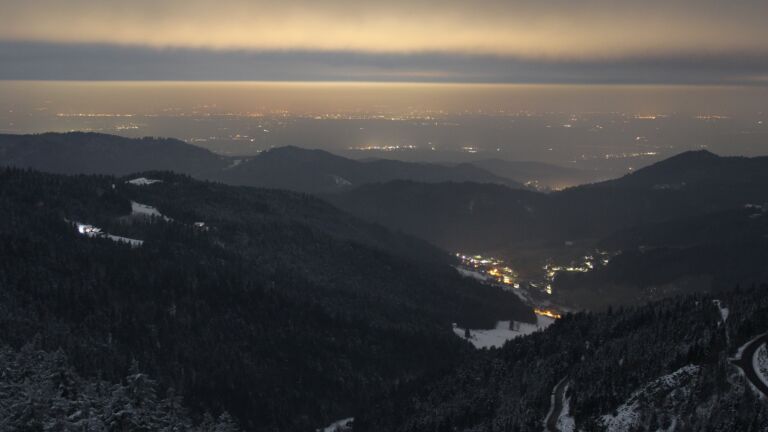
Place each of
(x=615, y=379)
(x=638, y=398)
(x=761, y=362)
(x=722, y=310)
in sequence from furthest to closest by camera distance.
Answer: (x=722, y=310) → (x=615, y=379) → (x=638, y=398) → (x=761, y=362)

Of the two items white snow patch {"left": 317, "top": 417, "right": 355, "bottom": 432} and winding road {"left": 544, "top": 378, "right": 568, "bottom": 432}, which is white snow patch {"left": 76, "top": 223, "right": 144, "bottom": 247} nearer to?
white snow patch {"left": 317, "top": 417, "right": 355, "bottom": 432}

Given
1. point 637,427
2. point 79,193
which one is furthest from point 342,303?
point 637,427

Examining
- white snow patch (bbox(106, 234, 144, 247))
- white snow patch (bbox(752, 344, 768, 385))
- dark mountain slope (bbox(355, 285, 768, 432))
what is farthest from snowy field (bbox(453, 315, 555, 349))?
white snow patch (bbox(752, 344, 768, 385))

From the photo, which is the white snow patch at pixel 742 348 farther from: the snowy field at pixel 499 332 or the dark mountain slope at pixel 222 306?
the snowy field at pixel 499 332

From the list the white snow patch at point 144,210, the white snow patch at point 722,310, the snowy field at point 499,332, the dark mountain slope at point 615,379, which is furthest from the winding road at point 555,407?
the white snow patch at point 144,210

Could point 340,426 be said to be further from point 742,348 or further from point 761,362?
point 761,362

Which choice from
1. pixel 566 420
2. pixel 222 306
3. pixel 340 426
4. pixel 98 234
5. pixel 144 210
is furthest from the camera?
pixel 144 210

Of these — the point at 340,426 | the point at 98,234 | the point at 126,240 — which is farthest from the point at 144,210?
the point at 340,426
